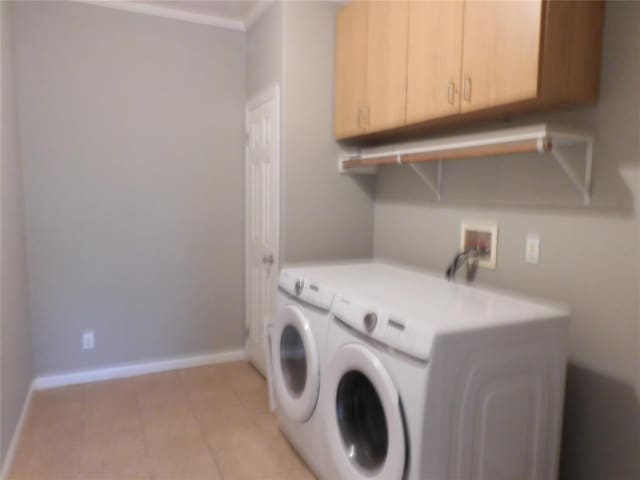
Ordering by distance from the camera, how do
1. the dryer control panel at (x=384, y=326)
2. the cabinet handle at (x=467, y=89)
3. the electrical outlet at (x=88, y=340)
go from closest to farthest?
the dryer control panel at (x=384, y=326) → the cabinet handle at (x=467, y=89) → the electrical outlet at (x=88, y=340)

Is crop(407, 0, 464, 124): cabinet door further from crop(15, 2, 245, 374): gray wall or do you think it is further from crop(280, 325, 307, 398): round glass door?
crop(15, 2, 245, 374): gray wall

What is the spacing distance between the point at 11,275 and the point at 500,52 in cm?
242

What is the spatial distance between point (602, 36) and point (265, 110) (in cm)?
184

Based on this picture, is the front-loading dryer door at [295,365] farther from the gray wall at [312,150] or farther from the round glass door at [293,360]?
the gray wall at [312,150]

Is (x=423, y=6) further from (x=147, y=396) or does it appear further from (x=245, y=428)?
(x=147, y=396)

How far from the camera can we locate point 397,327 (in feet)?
4.60

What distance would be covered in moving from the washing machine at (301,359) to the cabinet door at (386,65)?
0.87 m

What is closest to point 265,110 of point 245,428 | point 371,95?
point 371,95

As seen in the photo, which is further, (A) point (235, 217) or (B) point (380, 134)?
(A) point (235, 217)

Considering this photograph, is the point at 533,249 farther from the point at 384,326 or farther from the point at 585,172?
the point at 384,326

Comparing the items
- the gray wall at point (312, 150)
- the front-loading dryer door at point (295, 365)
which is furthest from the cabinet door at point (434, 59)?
the front-loading dryer door at point (295, 365)

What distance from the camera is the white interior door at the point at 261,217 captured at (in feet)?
9.03

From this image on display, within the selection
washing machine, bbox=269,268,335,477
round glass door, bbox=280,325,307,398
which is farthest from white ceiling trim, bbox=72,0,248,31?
round glass door, bbox=280,325,307,398

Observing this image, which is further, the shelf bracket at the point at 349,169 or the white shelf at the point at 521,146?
the shelf bracket at the point at 349,169
